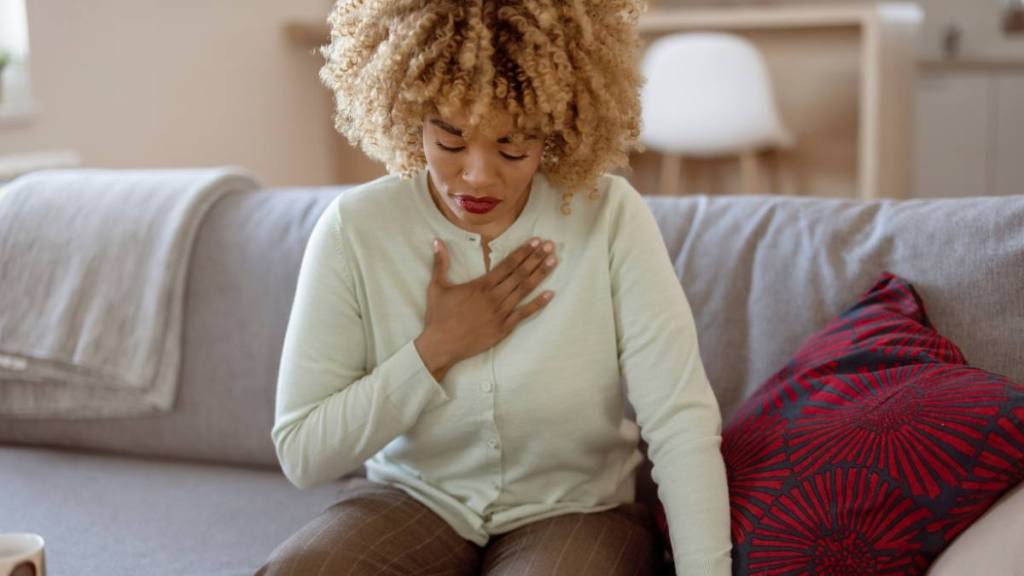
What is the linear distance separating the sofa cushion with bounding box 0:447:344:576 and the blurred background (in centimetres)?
96

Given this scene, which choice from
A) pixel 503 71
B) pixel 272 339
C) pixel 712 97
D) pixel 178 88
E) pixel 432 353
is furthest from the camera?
pixel 712 97

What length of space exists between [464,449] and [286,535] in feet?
1.05

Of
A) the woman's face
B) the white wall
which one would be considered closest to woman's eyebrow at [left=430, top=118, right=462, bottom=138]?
the woman's face

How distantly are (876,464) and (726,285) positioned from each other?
0.42m

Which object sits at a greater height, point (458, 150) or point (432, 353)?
point (458, 150)

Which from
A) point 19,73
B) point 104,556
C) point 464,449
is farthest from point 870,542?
point 19,73

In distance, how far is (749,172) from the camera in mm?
3631

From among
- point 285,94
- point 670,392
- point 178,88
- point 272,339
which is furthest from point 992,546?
point 285,94

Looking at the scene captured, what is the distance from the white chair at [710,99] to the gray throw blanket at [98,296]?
6.53 ft

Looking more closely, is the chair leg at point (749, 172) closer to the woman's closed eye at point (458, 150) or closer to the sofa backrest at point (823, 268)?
the sofa backrest at point (823, 268)

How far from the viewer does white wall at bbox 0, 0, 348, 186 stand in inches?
110

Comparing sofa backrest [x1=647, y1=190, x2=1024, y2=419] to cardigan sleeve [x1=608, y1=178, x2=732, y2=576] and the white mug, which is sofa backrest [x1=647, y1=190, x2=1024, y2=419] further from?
the white mug

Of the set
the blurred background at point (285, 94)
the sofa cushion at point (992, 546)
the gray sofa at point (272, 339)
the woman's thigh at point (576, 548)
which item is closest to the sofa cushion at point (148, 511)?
the gray sofa at point (272, 339)

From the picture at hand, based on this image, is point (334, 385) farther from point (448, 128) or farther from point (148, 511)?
point (148, 511)
